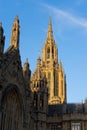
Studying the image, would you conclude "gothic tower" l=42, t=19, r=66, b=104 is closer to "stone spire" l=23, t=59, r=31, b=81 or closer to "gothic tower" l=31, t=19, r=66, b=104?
"gothic tower" l=31, t=19, r=66, b=104

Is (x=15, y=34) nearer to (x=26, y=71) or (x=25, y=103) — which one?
(x=26, y=71)

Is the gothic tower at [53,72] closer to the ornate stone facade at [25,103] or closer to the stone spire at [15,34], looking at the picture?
the ornate stone facade at [25,103]

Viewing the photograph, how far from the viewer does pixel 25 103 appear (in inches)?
2141

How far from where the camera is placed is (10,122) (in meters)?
50.5

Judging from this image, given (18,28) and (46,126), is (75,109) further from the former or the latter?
(18,28)

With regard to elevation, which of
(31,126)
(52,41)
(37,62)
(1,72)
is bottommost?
(31,126)

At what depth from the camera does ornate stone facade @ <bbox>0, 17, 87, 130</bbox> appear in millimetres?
49719

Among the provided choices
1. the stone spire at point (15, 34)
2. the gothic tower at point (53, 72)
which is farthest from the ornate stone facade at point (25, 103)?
the gothic tower at point (53, 72)

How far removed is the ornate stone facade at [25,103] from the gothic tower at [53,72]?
20993 millimetres

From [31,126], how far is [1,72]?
12.8 meters

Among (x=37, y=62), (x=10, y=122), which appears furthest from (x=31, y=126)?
(x=37, y=62)

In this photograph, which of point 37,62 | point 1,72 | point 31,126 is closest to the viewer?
point 1,72

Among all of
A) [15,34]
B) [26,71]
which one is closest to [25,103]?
[26,71]

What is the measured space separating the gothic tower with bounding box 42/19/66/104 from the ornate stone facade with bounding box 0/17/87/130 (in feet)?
68.9
